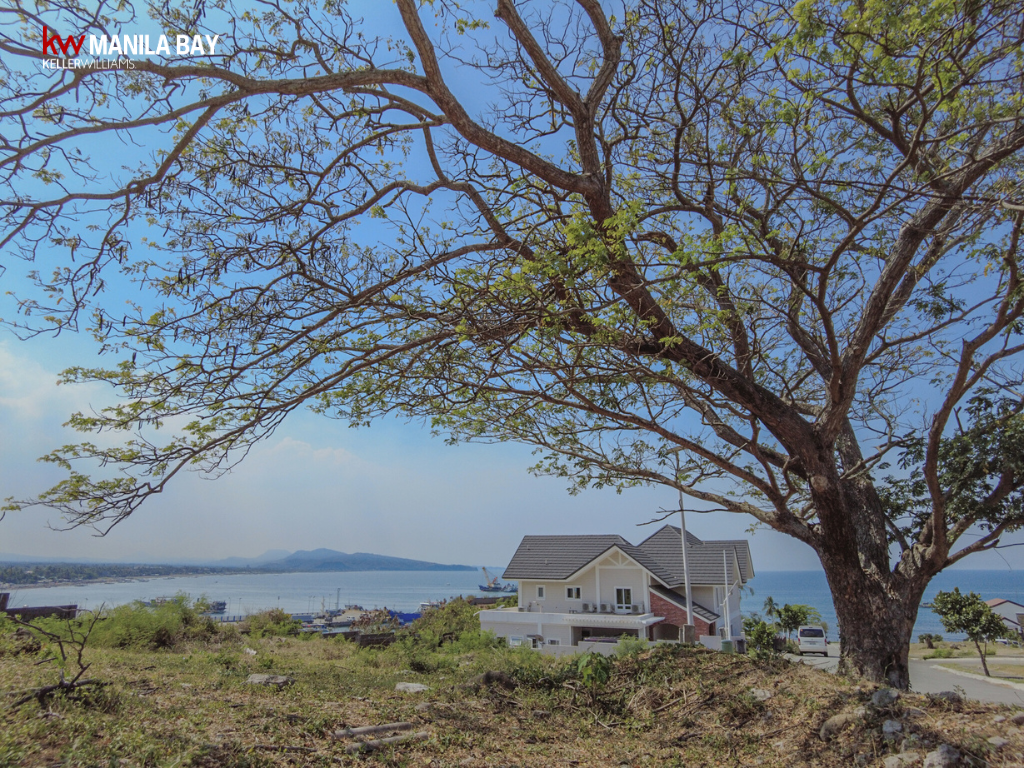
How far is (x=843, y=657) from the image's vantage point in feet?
22.2

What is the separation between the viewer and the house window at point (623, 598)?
24.0 m

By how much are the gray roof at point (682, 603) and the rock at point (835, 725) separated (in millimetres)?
18811

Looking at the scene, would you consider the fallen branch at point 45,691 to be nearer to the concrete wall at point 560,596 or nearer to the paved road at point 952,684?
the paved road at point 952,684

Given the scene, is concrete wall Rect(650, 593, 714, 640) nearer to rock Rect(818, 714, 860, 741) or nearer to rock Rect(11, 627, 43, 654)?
rock Rect(818, 714, 860, 741)

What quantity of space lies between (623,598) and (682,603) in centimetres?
233

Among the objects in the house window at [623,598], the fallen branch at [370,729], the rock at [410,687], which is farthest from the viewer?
the house window at [623,598]

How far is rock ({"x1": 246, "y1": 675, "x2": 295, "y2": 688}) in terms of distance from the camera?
7102mm

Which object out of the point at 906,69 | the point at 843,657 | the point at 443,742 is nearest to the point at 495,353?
the point at 443,742

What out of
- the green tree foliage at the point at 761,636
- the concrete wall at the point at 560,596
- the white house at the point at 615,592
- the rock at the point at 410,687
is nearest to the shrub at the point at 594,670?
the rock at the point at 410,687

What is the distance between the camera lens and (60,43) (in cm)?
429

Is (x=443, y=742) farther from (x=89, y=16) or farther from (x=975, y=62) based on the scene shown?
(x=975, y=62)

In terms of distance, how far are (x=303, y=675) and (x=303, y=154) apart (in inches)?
265

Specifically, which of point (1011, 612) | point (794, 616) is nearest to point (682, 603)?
point (794, 616)

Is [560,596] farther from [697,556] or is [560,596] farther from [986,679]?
[986,679]
